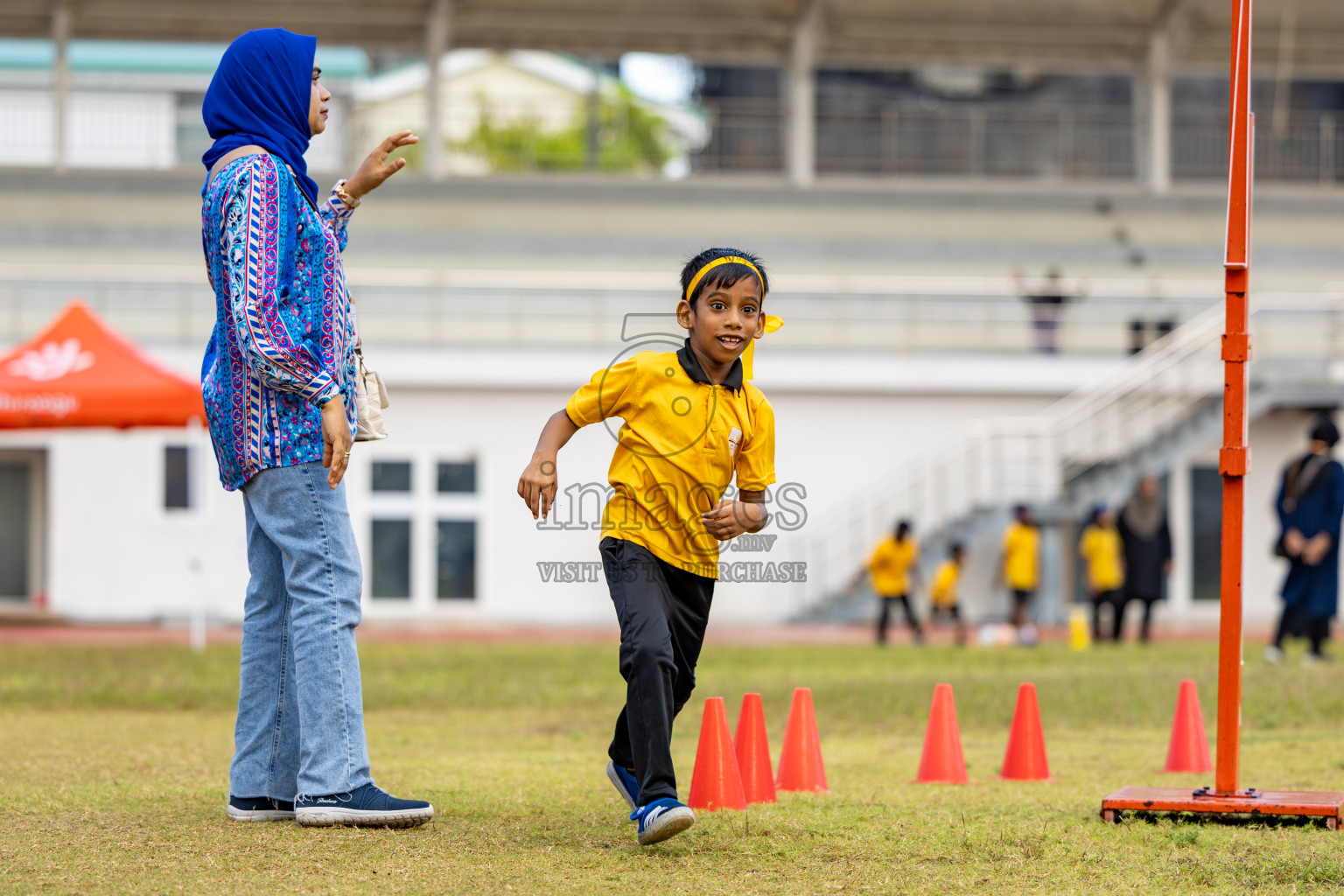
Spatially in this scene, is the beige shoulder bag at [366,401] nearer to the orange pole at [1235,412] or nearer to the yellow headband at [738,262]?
the yellow headband at [738,262]

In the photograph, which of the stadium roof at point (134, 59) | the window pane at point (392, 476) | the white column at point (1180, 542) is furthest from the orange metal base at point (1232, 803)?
the stadium roof at point (134, 59)

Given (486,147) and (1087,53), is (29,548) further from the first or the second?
(1087,53)

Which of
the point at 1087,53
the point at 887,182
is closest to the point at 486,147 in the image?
the point at 887,182

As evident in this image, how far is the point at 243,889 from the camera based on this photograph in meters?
3.90

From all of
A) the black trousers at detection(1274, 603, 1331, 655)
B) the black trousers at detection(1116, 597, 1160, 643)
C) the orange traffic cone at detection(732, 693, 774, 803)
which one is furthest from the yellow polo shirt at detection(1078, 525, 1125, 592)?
the orange traffic cone at detection(732, 693, 774, 803)

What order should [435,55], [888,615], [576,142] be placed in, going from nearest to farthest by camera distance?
[888,615]
[435,55]
[576,142]

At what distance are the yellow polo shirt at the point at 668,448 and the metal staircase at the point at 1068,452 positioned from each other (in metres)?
17.6

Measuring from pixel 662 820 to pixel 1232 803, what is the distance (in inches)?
77.5

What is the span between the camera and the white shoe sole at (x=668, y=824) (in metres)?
4.41

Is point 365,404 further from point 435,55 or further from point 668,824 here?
point 435,55

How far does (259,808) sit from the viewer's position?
499 centimetres

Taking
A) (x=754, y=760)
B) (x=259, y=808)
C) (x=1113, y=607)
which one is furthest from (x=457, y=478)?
(x=259, y=808)

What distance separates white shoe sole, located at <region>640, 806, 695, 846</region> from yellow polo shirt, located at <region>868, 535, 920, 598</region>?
46.4ft

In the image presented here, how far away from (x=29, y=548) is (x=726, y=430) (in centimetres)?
2110
